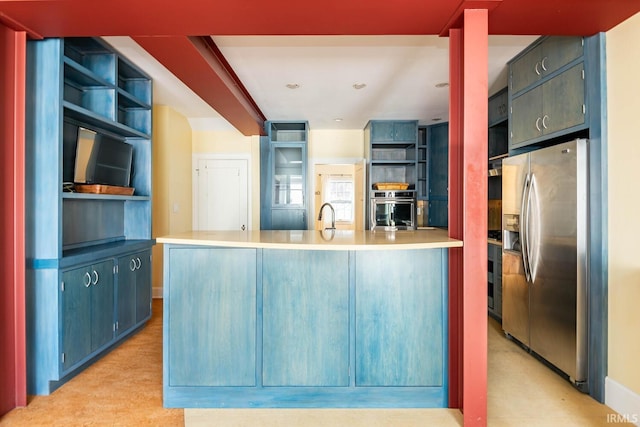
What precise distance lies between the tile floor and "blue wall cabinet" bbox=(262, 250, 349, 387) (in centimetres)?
22

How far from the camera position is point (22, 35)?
210cm

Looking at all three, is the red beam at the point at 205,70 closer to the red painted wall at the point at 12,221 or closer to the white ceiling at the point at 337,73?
the white ceiling at the point at 337,73

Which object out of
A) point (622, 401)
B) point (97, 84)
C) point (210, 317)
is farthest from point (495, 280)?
point (97, 84)

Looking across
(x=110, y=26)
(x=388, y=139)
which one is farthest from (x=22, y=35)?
(x=388, y=139)

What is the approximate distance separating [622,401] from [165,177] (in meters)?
4.90

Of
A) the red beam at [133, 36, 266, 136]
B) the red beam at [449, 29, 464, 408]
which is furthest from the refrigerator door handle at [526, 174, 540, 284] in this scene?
the red beam at [133, 36, 266, 136]

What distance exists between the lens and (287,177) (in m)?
5.36

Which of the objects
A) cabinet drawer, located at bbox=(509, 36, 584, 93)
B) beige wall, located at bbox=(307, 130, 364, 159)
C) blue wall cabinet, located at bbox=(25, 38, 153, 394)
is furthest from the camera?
beige wall, located at bbox=(307, 130, 364, 159)

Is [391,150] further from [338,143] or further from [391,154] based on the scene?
[338,143]

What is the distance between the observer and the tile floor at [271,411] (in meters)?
1.95

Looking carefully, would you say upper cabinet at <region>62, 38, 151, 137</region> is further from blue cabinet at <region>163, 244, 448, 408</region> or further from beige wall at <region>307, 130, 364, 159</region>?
beige wall at <region>307, 130, 364, 159</region>

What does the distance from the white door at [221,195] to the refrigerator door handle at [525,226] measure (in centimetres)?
400

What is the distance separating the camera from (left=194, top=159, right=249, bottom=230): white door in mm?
5508

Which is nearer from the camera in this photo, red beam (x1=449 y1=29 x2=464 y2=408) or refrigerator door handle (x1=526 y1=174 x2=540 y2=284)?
red beam (x1=449 y1=29 x2=464 y2=408)
